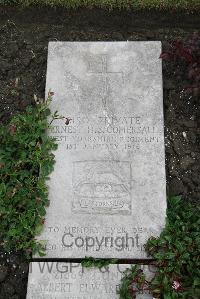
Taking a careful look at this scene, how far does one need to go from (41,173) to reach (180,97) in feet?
4.64

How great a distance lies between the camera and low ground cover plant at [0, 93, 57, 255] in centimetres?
360

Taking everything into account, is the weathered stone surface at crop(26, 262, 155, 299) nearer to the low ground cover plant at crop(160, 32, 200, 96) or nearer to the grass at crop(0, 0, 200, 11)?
the low ground cover plant at crop(160, 32, 200, 96)

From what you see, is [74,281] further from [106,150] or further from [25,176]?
[106,150]

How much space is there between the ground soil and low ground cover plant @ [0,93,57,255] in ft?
0.81

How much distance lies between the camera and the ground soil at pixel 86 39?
12.7 ft

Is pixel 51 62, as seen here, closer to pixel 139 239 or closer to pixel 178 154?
pixel 178 154

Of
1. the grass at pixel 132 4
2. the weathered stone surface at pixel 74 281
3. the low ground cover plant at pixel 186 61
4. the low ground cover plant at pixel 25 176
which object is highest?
the grass at pixel 132 4

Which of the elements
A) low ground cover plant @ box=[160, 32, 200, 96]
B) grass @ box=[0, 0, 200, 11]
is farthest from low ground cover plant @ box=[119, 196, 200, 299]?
grass @ box=[0, 0, 200, 11]

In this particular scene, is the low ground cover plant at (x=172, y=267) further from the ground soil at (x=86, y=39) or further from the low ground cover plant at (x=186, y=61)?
the low ground cover plant at (x=186, y=61)

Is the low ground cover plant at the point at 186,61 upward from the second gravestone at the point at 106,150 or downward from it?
upward

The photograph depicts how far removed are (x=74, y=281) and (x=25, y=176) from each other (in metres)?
0.89

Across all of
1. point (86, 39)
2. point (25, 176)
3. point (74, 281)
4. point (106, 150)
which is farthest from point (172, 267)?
point (86, 39)

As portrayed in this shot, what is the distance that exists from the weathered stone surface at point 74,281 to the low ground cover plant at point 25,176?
0.16 m

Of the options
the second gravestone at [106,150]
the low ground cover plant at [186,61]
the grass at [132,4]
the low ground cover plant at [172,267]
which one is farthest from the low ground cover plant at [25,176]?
the grass at [132,4]
